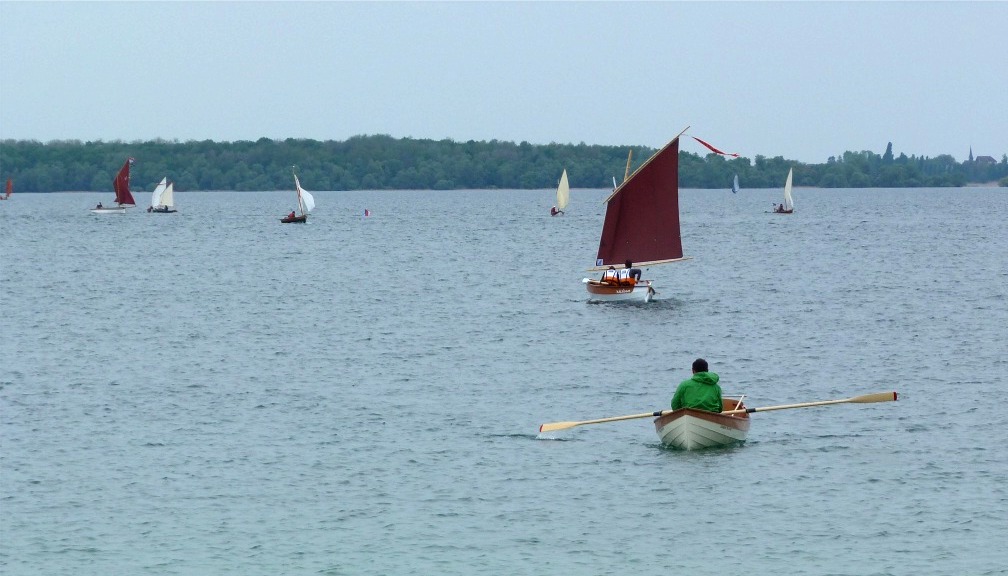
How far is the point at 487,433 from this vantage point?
32219mm

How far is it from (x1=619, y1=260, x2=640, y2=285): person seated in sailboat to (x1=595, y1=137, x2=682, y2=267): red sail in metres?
0.71

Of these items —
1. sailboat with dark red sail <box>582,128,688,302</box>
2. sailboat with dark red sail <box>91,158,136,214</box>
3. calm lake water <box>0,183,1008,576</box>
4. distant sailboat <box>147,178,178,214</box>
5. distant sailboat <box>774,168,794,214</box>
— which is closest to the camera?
calm lake water <box>0,183,1008,576</box>

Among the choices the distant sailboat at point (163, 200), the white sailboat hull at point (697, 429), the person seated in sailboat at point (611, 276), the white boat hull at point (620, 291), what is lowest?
the white sailboat hull at point (697, 429)

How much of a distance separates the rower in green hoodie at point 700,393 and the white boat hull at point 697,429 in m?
0.23

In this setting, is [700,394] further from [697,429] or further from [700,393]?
[697,429]

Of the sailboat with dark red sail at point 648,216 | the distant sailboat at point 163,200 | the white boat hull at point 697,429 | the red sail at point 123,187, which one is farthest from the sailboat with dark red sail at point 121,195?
the white boat hull at point 697,429

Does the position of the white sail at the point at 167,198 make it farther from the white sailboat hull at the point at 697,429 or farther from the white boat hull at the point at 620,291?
the white sailboat hull at the point at 697,429

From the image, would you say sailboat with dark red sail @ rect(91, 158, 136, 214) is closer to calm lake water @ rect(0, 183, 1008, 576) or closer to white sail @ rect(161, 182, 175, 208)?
white sail @ rect(161, 182, 175, 208)

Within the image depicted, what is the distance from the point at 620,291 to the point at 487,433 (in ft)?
94.8

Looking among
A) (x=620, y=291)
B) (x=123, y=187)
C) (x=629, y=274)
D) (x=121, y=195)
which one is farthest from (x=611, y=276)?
(x=121, y=195)

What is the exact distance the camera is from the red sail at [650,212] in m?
63.0

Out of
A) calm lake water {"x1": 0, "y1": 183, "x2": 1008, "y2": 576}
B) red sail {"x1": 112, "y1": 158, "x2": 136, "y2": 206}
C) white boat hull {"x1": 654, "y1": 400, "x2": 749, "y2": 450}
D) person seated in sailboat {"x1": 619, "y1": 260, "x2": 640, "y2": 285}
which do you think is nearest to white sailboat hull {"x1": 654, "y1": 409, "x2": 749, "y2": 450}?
white boat hull {"x1": 654, "y1": 400, "x2": 749, "y2": 450}

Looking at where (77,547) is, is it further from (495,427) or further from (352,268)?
(352,268)

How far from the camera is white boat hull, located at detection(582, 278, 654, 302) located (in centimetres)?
6047
